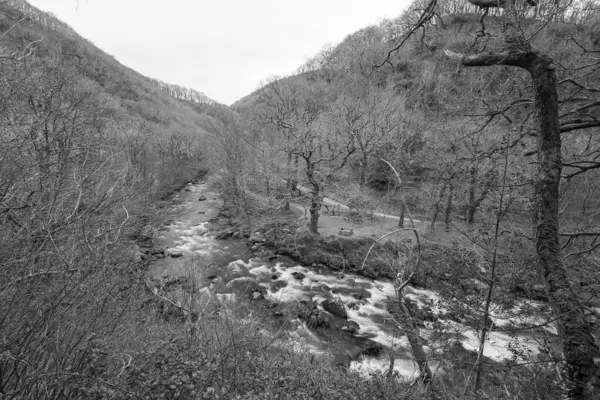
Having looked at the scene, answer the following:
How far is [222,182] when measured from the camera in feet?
70.8

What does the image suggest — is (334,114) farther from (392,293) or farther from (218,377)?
(218,377)

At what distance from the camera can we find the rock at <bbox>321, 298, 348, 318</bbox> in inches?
443

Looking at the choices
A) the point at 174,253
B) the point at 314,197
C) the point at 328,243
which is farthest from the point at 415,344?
the point at 174,253

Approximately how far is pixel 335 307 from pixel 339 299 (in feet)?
2.06

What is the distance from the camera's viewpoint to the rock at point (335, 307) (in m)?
11.2

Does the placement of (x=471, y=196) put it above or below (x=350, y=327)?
above

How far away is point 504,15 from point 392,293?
499 inches

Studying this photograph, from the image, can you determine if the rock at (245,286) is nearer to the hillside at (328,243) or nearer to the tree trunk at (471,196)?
the hillside at (328,243)

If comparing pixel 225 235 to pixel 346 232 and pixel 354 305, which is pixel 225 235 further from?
pixel 354 305

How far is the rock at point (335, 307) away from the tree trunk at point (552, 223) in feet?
30.2

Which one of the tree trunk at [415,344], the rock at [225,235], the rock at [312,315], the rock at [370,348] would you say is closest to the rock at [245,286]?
the rock at [312,315]

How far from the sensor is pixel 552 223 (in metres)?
2.72

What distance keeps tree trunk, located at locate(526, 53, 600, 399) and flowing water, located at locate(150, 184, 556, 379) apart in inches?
149

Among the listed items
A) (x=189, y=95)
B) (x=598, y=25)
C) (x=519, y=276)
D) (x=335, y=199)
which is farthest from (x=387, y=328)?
(x=189, y=95)
